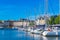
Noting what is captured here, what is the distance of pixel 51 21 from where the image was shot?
93750mm

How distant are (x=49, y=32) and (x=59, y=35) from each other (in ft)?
8.34

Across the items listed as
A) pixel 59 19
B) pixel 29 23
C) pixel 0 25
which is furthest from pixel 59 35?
pixel 0 25

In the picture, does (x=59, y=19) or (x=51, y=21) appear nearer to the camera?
(x=59, y=19)

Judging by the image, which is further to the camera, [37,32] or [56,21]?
[56,21]

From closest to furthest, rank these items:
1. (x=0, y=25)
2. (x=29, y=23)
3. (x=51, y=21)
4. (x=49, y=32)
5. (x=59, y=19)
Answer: (x=49, y=32)
(x=59, y=19)
(x=51, y=21)
(x=29, y=23)
(x=0, y=25)

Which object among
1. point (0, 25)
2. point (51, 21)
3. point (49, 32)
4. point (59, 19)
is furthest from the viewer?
point (0, 25)

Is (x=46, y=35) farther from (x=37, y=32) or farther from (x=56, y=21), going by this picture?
(x=56, y=21)

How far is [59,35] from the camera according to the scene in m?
46.2

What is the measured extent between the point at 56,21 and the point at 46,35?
1721 inches

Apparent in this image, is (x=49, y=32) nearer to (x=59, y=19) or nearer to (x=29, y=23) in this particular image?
(x=59, y=19)

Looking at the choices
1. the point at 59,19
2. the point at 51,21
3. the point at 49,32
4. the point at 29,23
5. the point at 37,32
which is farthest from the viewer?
the point at 29,23

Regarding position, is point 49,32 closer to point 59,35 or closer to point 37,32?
point 59,35

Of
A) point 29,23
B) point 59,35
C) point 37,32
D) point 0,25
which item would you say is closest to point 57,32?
point 59,35

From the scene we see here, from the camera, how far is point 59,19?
8406 centimetres
